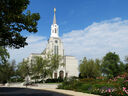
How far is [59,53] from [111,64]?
2418 centimetres

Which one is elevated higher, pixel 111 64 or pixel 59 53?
pixel 59 53

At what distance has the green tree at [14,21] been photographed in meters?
8.62

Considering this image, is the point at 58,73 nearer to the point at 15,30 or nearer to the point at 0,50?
the point at 0,50

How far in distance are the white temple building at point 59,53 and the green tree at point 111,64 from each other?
19.6 metres

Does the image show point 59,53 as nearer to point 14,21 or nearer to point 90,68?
point 90,68

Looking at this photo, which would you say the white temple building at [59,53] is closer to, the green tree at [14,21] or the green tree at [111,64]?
the green tree at [111,64]

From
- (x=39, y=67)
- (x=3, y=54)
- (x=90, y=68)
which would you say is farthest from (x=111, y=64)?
(x=3, y=54)

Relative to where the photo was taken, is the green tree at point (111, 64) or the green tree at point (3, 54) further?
the green tree at point (111, 64)

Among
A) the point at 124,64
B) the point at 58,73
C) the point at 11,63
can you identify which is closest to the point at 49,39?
the point at 58,73

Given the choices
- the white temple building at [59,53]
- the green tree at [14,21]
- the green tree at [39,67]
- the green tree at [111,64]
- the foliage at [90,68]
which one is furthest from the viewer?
the white temple building at [59,53]

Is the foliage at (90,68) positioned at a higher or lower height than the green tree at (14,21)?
lower

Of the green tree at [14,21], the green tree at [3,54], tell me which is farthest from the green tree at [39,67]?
the green tree at [14,21]

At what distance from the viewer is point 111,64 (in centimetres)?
5656

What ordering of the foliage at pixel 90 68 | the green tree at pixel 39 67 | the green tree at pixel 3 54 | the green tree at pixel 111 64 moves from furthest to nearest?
1. the green tree at pixel 111 64
2. the foliage at pixel 90 68
3. the green tree at pixel 39 67
4. the green tree at pixel 3 54
